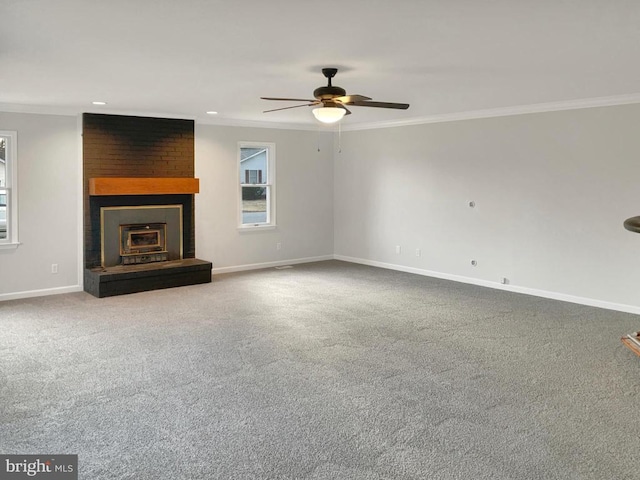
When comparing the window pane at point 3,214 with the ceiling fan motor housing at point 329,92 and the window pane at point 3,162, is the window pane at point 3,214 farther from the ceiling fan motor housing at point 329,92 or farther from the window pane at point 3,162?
the ceiling fan motor housing at point 329,92

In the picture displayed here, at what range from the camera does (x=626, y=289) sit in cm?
611

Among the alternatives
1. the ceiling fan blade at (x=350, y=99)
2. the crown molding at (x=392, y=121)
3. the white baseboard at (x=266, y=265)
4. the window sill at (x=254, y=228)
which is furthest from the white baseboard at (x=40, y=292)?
the ceiling fan blade at (x=350, y=99)

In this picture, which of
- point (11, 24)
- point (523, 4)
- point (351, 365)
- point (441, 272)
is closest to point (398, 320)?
point (351, 365)

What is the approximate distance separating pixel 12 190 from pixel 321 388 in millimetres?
4898

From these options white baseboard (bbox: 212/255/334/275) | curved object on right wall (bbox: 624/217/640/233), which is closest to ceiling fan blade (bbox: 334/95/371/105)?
curved object on right wall (bbox: 624/217/640/233)

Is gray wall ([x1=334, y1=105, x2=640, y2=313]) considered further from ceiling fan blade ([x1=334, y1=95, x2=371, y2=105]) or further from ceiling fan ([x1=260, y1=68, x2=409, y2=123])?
ceiling fan blade ([x1=334, y1=95, x2=371, y2=105])

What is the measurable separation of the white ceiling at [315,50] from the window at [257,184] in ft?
7.80

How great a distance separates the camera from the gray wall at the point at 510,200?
614cm

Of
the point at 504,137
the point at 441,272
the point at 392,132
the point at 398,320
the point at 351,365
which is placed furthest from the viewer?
the point at 392,132

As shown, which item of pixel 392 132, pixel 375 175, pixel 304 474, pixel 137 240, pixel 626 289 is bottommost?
pixel 304 474

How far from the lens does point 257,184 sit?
8883mm

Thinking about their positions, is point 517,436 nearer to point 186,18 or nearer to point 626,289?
point 186,18

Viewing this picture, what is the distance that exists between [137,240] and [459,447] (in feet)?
18.5

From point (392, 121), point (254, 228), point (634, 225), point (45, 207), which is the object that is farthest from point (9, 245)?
point (634, 225)
